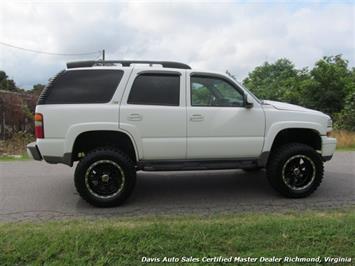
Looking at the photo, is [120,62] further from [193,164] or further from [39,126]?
[193,164]

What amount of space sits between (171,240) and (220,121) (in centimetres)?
216

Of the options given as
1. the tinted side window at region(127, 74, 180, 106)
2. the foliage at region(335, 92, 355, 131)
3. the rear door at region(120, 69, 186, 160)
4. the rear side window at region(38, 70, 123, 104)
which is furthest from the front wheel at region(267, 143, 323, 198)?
the foliage at region(335, 92, 355, 131)

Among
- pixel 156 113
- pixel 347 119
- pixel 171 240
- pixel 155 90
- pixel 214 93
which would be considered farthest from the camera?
pixel 347 119

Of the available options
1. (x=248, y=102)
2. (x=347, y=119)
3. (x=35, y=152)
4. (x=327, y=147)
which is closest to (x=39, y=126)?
(x=35, y=152)

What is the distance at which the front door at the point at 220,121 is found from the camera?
522 centimetres

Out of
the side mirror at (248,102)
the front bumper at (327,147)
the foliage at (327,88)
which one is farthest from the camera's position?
the foliage at (327,88)

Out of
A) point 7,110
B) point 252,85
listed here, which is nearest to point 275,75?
point 252,85

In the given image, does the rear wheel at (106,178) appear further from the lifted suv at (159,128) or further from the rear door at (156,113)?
the rear door at (156,113)

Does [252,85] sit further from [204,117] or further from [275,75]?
[204,117]

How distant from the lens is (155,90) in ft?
17.2

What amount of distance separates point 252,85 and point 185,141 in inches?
1620

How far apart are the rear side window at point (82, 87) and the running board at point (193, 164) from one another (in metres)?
1.10

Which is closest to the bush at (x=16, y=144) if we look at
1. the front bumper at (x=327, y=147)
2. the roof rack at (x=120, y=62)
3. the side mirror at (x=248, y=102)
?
the roof rack at (x=120, y=62)

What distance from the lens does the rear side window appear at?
504 cm
